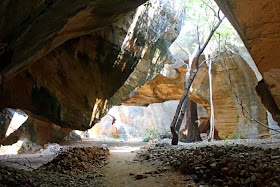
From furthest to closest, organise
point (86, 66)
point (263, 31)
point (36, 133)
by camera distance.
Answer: point (36, 133) → point (86, 66) → point (263, 31)

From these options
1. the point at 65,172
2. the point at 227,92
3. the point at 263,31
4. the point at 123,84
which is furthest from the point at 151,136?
the point at 263,31

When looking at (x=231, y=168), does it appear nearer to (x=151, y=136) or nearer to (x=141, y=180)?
(x=141, y=180)

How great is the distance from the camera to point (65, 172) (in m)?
5.09

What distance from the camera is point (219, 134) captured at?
1684cm

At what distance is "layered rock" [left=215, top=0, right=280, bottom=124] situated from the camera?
3.96m

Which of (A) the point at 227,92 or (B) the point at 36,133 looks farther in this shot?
(A) the point at 227,92

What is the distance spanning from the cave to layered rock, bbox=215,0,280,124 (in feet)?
0.05

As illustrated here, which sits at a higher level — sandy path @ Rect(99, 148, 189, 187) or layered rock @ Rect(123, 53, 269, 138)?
layered rock @ Rect(123, 53, 269, 138)

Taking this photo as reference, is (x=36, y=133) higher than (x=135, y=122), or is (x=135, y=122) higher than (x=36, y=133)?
(x=135, y=122)

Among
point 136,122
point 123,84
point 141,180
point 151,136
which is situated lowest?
point 151,136

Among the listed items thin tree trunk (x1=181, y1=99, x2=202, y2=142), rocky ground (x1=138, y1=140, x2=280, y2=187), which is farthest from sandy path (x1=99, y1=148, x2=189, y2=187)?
thin tree trunk (x1=181, y1=99, x2=202, y2=142)

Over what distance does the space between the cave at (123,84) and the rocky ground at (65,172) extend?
0.02 metres

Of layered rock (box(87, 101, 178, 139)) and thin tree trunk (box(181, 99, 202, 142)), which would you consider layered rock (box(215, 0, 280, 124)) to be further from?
layered rock (box(87, 101, 178, 139))

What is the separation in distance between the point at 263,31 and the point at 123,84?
20.3ft
